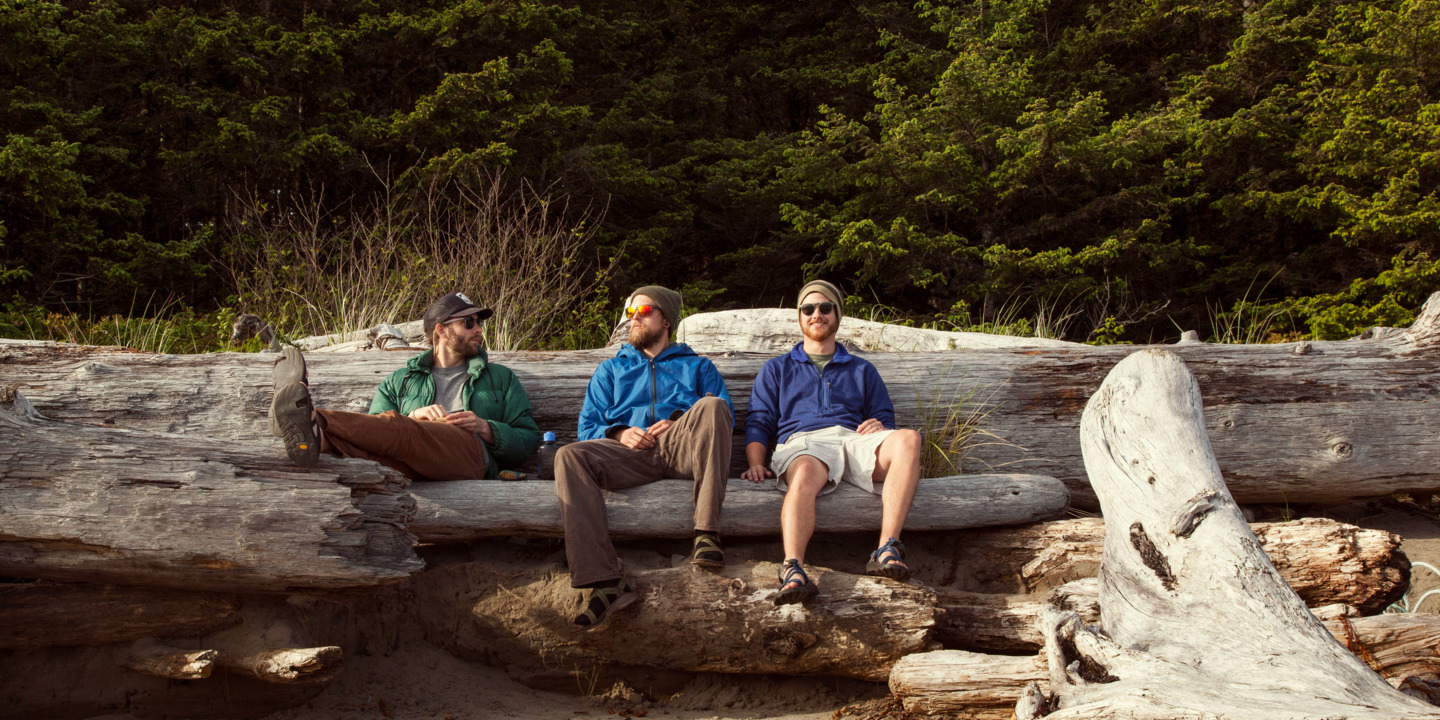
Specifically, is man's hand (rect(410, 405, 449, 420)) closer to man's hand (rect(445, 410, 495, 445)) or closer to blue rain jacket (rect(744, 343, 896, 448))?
man's hand (rect(445, 410, 495, 445))

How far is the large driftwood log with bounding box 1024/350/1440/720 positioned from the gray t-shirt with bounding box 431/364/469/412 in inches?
119

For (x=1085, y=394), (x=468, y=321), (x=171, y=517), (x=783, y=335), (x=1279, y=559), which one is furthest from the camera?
(x=783, y=335)

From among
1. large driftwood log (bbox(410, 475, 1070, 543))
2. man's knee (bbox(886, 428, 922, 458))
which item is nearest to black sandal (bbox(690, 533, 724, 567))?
large driftwood log (bbox(410, 475, 1070, 543))

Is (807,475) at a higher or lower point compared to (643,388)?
lower

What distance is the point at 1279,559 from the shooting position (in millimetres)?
3789

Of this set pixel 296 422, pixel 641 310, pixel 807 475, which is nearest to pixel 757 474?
pixel 807 475

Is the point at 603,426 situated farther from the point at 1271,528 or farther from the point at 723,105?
the point at 723,105

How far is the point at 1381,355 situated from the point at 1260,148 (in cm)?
668

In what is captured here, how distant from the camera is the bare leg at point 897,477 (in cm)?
382

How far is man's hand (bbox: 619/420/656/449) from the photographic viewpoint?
4.11 metres

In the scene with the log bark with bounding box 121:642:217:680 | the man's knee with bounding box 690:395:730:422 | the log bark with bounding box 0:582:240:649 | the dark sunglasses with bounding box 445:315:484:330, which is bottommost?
the log bark with bounding box 121:642:217:680

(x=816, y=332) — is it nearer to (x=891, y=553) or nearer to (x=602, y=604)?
(x=891, y=553)

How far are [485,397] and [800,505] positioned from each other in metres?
1.80

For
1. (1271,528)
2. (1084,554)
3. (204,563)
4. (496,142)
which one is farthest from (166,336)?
(1271,528)
